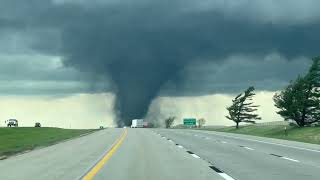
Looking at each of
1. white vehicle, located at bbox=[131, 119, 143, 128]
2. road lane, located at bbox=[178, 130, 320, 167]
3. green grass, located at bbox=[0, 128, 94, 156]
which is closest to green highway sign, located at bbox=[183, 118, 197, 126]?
white vehicle, located at bbox=[131, 119, 143, 128]

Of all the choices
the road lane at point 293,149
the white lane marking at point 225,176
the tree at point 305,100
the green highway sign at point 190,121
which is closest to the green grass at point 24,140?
the road lane at point 293,149

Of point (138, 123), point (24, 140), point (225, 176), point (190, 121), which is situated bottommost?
point (225, 176)

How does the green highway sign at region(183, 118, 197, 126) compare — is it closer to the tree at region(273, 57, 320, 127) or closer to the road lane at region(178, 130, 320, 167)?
→ the tree at region(273, 57, 320, 127)

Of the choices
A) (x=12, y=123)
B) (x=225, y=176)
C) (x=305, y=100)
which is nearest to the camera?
(x=225, y=176)

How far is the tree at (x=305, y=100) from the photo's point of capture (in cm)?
8681

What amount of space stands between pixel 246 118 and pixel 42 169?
11571cm

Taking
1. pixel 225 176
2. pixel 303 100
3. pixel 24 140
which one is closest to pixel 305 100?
pixel 303 100

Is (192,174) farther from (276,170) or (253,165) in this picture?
(253,165)

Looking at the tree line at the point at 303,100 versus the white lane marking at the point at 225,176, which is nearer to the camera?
the white lane marking at the point at 225,176

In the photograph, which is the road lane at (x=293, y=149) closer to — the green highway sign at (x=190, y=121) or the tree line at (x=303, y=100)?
the tree line at (x=303, y=100)

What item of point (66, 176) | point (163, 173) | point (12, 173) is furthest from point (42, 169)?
point (163, 173)

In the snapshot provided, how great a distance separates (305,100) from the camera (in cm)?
8681

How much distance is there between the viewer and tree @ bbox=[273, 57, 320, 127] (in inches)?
3418

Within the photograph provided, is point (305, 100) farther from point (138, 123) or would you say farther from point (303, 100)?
point (138, 123)
